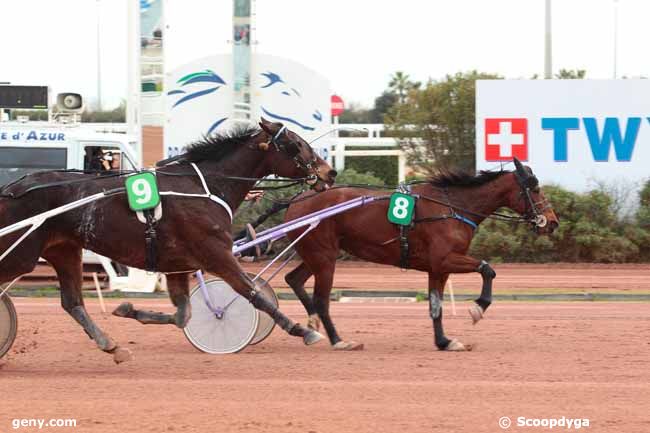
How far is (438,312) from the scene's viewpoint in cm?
990

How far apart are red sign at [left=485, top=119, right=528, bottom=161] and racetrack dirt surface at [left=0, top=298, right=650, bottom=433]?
884 cm

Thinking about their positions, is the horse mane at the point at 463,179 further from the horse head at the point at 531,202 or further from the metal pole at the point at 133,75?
the metal pole at the point at 133,75

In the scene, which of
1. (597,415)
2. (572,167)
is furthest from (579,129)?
(597,415)

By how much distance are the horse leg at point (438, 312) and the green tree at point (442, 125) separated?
16876 mm

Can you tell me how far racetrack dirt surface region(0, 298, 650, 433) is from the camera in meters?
6.78

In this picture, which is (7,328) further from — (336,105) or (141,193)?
(336,105)

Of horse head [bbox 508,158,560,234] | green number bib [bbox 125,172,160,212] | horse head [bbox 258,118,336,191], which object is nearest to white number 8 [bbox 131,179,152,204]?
green number bib [bbox 125,172,160,212]

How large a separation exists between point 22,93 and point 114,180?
777cm

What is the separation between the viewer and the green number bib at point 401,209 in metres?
→ 9.98

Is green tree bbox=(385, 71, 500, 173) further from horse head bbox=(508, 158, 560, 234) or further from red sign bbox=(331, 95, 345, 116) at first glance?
horse head bbox=(508, 158, 560, 234)

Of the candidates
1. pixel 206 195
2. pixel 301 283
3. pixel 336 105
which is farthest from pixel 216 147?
pixel 336 105

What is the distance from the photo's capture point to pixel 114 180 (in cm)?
872

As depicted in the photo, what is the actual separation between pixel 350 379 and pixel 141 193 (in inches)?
84.1

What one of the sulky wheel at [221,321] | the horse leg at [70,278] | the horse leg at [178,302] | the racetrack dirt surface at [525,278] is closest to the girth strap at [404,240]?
the sulky wheel at [221,321]
